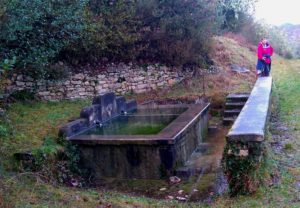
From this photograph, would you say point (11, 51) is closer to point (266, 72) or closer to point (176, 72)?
point (176, 72)

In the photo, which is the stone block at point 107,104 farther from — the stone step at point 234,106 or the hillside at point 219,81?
the stone step at point 234,106

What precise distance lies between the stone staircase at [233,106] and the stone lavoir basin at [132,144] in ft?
6.40

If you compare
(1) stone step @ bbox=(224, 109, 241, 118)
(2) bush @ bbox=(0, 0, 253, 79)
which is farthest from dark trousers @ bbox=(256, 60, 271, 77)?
(1) stone step @ bbox=(224, 109, 241, 118)

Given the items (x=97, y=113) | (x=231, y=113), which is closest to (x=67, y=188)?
(x=97, y=113)

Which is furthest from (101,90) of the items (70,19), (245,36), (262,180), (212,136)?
(245,36)

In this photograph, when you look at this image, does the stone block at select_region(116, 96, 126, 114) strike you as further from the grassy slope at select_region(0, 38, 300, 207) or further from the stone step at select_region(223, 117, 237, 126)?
the stone step at select_region(223, 117, 237, 126)

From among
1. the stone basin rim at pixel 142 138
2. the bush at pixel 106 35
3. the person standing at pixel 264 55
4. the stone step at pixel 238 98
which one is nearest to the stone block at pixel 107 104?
the stone basin rim at pixel 142 138

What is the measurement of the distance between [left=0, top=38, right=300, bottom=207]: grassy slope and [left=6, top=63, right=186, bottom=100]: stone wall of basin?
1.71ft

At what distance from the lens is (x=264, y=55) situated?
14125 millimetres

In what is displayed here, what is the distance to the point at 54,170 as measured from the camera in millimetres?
6941

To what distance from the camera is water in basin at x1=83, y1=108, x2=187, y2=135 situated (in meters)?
8.22

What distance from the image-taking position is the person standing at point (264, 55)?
45.7 ft

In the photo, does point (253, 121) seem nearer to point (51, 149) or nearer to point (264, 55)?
point (51, 149)

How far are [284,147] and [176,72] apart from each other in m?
8.19
